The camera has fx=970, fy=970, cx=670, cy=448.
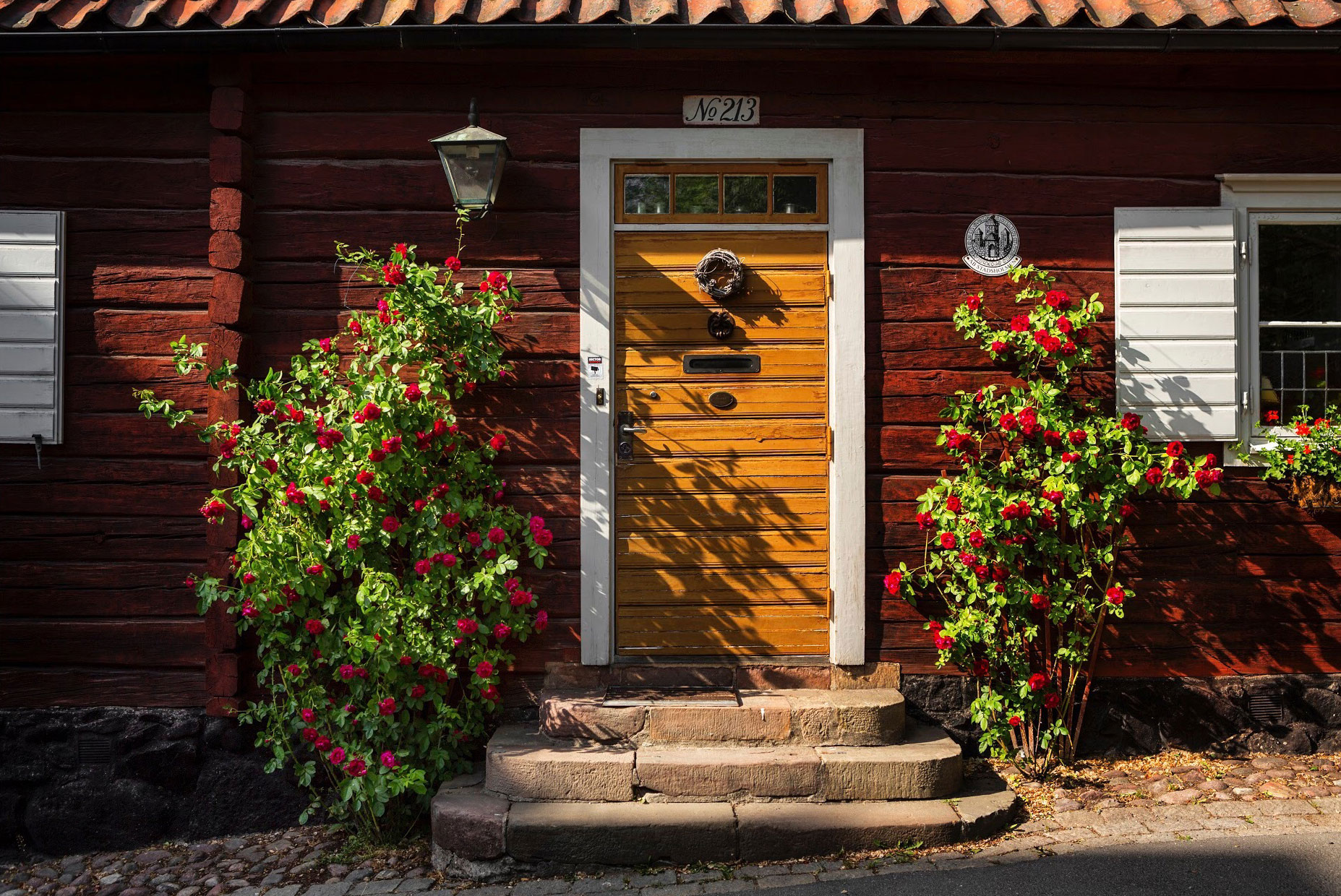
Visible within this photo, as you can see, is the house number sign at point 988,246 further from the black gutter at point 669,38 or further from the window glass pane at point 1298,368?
the window glass pane at point 1298,368

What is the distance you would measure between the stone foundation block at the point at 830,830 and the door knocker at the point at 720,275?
227cm

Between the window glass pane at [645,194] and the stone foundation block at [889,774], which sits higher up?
the window glass pane at [645,194]

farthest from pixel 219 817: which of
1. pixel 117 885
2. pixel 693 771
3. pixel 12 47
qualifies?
pixel 12 47

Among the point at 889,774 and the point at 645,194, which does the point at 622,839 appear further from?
the point at 645,194

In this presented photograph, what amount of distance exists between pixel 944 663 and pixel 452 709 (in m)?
2.20

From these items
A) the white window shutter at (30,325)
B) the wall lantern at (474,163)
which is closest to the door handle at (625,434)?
the wall lantern at (474,163)

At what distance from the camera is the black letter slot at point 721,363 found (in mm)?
4543

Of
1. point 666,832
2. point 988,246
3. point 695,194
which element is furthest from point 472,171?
point 666,832

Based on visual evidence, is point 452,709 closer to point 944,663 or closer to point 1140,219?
point 944,663

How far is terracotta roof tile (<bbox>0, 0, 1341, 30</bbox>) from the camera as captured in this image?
13.8ft

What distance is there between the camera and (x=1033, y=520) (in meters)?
4.30

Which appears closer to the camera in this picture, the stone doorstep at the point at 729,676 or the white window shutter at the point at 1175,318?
the stone doorstep at the point at 729,676

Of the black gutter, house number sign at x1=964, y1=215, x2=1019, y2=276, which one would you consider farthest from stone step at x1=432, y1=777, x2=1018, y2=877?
the black gutter

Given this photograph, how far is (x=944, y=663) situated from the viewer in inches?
173
